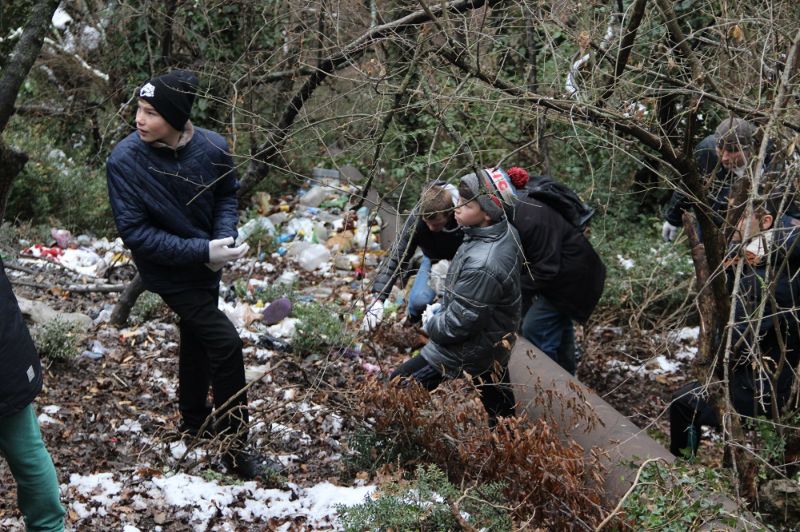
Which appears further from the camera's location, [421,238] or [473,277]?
[421,238]

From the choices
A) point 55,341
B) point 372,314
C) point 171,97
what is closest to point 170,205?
point 171,97

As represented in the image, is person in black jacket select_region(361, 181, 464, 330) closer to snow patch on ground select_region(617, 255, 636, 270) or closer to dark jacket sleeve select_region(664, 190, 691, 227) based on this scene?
dark jacket sleeve select_region(664, 190, 691, 227)

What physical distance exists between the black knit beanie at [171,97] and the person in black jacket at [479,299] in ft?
4.58

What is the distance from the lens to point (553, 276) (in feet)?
17.9

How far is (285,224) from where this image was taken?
9.98 m

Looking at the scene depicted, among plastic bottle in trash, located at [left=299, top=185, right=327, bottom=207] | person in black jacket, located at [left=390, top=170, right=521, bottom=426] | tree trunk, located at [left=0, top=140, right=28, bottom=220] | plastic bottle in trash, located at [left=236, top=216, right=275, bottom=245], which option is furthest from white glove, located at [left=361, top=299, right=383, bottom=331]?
plastic bottle in trash, located at [left=299, top=185, right=327, bottom=207]

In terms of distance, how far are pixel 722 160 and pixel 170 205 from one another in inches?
105

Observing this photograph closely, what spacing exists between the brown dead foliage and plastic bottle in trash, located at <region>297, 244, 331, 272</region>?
4.47 metres

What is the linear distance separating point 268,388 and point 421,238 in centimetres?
140

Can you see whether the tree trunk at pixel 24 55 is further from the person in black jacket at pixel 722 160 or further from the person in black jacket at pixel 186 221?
the person in black jacket at pixel 722 160

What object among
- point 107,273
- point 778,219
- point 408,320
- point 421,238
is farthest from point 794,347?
point 107,273

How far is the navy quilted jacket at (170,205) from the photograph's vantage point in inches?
168

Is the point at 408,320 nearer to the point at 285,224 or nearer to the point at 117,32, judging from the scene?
the point at 285,224

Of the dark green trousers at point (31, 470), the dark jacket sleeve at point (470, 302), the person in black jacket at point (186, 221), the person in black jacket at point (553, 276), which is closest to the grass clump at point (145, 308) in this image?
the person in black jacket at point (186, 221)
